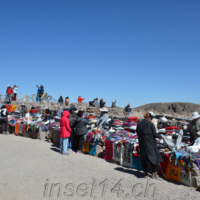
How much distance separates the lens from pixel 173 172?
16.3 feet

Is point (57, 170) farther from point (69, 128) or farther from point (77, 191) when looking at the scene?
point (69, 128)

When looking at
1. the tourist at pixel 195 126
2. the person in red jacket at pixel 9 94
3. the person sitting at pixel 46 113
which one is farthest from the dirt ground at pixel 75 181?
the person in red jacket at pixel 9 94

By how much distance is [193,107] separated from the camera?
2438 inches

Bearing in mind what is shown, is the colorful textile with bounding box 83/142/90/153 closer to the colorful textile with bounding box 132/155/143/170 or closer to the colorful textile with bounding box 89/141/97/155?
the colorful textile with bounding box 89/141/97/155

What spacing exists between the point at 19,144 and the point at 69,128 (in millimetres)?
2759

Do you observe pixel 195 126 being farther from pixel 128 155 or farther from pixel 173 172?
pixel 128 155

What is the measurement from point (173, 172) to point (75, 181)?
214cm

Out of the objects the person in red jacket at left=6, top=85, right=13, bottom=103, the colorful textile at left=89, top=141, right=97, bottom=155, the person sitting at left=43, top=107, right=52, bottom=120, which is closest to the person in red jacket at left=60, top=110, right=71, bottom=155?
the colorful textile at left=89, top=141, right=97, bottom=155

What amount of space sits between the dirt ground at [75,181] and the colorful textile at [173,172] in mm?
144

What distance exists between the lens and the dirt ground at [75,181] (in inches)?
170

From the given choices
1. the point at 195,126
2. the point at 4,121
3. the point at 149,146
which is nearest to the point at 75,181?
the point at 149,146

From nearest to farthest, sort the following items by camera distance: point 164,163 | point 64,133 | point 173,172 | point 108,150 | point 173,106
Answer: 1. point 173,172
2. point 164,163
3. point 108,150
4. point 64,133
5. point 173,106

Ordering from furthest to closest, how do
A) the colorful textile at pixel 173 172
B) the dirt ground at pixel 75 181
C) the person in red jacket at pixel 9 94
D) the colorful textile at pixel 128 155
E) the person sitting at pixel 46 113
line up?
the person in red jacket at pixel 9 94 < the person sitting at pixel 46 113 < the colorful textile at pixel 128 155 < the colorful textile at pixel 173 172 < the dirt ground at pixel 75 181

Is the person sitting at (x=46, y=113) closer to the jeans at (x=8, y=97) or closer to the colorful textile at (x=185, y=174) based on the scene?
the colorful textile at (x=185, y=174)
